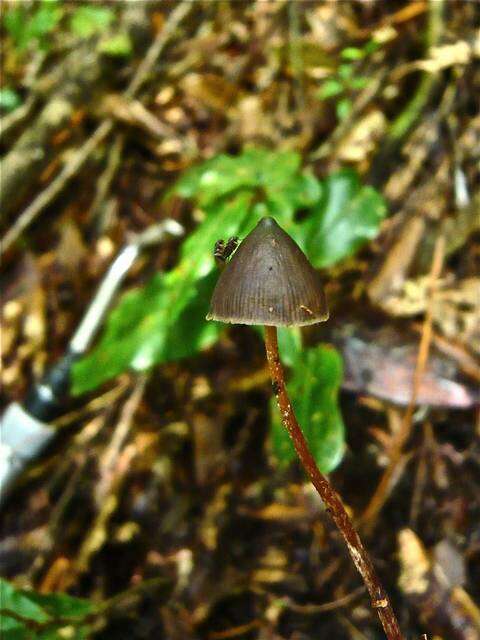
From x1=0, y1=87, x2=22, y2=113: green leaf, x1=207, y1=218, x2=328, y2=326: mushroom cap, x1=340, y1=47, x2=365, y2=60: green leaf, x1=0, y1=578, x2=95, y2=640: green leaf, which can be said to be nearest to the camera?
x1=207, y1=218, x2=328, y2=326: mushroom cap

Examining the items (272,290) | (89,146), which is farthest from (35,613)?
(89,146)

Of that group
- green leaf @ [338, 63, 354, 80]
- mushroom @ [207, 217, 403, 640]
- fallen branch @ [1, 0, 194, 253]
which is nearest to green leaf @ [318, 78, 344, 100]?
green leaf @ [338, 63, 354, 80]

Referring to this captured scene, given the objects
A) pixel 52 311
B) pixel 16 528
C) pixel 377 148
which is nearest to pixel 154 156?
pixel 52 311

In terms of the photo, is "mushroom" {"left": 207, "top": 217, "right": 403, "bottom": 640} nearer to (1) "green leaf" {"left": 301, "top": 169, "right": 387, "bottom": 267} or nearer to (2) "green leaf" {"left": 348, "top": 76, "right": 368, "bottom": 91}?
(1) "green leaf" {"left": 301, "top": 169, "right": 387, "bottom": 267}

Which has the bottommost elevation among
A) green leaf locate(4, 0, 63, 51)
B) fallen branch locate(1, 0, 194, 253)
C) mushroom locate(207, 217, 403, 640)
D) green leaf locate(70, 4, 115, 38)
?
A: fallen branch locate(1, 0, 194, 253)

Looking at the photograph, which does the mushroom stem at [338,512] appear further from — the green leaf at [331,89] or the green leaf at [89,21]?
the green leaf at [89,21]
